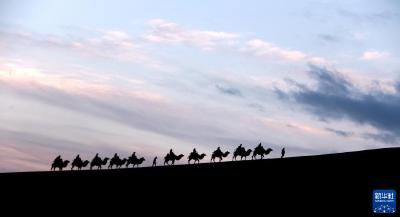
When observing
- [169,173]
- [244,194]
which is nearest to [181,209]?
[169,173]

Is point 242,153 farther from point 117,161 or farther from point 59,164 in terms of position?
point 59,164

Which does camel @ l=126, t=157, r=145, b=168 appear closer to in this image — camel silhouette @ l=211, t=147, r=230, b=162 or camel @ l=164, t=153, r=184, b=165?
camel @ l=164, t=153, r=184, b=165

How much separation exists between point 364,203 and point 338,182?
259 centimetres

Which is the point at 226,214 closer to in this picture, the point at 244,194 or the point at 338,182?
the point at 244,194

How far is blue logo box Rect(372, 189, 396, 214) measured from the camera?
43.2 m

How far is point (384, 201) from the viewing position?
142 feet

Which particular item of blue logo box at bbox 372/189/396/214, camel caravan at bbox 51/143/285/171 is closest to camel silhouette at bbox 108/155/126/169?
camel caravan at bbox 51/143/285/171

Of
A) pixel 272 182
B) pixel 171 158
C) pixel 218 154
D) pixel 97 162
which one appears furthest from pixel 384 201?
pixel 97 162

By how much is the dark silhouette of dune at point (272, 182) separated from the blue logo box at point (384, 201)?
3.05 meters

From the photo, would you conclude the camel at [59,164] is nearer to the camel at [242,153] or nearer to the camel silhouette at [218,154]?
the camel silhouette at [218,154]

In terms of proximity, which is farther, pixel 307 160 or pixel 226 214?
pixel 226 214

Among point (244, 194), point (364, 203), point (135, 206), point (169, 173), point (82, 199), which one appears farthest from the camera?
point (82, 199)

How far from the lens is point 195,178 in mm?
59719

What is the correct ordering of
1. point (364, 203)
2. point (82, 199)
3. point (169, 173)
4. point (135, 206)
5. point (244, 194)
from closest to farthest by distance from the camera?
point (364, 203) → point (244, 194) → point (169, 173) → point (135, 206) → point (82, 199)
